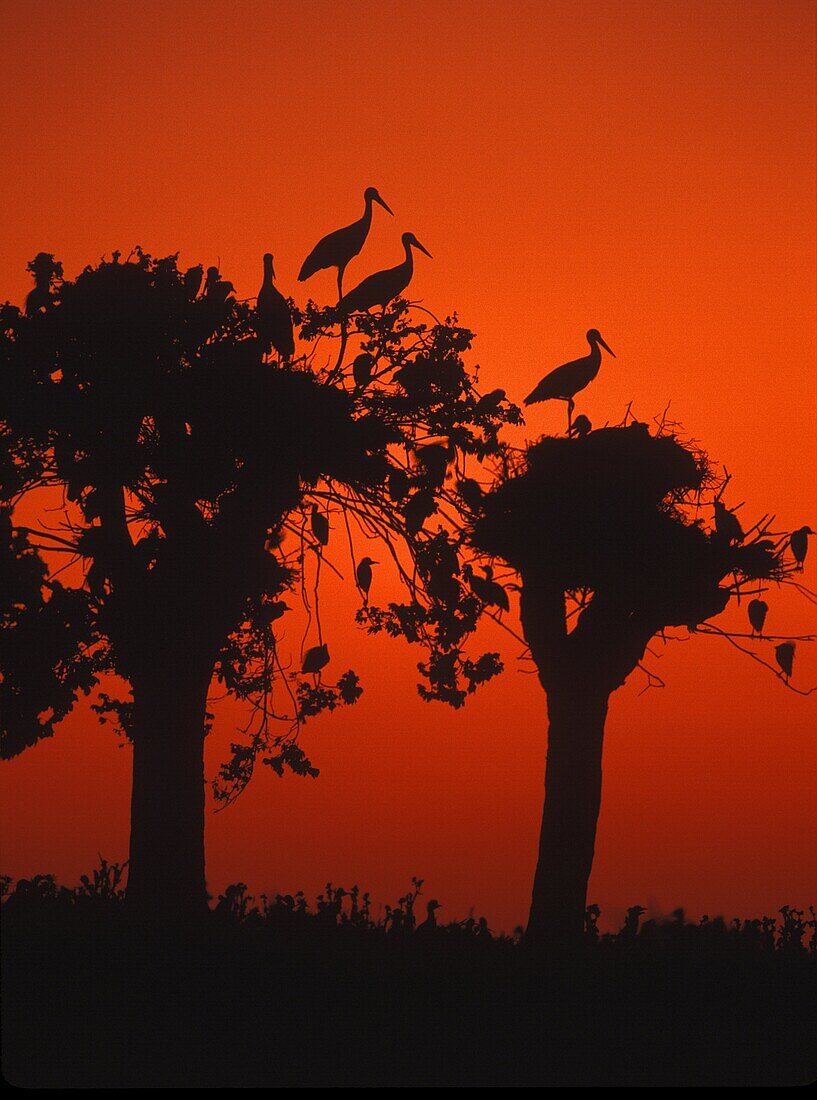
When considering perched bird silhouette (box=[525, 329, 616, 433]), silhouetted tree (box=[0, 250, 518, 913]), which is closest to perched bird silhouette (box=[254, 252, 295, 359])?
silhouetted tree (box=[0, 250, 518, 913])

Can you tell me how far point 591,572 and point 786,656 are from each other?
3.01m

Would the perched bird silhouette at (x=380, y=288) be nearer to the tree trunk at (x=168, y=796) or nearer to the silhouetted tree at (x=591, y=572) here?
the silhouetted tree at (x=591, y=572)

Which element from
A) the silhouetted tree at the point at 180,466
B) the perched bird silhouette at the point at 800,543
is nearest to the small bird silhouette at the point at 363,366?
the silhouetted tree at the point at 180,466

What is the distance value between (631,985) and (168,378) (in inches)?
406

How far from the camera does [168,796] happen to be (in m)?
18.2

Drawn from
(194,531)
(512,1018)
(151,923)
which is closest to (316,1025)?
(512,1018)

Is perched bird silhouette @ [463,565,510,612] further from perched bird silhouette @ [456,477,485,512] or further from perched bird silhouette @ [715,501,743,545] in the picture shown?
perched bird silhouette @ [715,501,743,545]

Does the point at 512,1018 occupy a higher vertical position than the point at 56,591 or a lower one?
lower

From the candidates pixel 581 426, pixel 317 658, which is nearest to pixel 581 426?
pixel 581 426

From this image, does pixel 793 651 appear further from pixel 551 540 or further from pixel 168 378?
pixel 168 378

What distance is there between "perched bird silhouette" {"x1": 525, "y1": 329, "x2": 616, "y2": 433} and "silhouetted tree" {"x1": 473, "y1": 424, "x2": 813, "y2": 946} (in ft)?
14.6

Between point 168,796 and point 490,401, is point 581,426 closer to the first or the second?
point 490,401

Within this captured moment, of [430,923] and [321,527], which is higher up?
[321,527]

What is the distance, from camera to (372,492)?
19.2 meters
